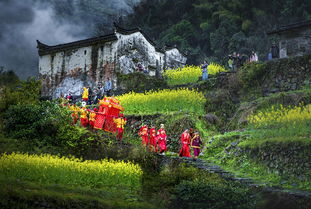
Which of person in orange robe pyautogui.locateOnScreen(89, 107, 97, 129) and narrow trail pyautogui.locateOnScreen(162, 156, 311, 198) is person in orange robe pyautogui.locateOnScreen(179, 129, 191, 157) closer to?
narrow trail pyautogui.locateOnScreen(162, 156, 311, 198)

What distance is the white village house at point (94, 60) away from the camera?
1399 inches

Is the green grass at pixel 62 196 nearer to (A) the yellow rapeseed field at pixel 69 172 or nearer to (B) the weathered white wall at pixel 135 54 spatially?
(A) the yellow rapeseed field at pixel 69 172

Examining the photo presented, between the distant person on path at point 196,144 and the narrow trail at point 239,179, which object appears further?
the distant person on path at point 196,144

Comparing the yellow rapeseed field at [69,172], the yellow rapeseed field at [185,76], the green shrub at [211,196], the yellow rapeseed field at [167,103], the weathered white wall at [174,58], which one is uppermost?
the weathered white wall at [174,58]

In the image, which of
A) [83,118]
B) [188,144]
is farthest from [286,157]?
[83,118]

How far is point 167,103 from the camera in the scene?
967 inches

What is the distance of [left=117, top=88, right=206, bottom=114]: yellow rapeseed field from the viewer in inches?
949

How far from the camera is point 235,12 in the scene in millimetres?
47500

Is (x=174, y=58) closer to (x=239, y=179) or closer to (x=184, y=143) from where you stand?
(x=184, y=143)

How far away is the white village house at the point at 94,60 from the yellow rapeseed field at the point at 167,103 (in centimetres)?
946

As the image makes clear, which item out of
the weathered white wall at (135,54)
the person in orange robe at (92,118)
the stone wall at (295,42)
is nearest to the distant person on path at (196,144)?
the person in orange robe at (92,118)

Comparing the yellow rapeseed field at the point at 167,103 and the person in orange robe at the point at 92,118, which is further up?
the yellow rapeseed field at the point at 167,103

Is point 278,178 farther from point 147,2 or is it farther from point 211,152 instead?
point 147,2

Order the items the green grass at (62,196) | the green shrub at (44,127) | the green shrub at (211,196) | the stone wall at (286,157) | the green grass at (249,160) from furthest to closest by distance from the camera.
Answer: the green shrub at (44,127) → the stone wall at (286,157) → the green grass at (249,160) → the green shrub at (211,196) → the green grass at (62,196)
